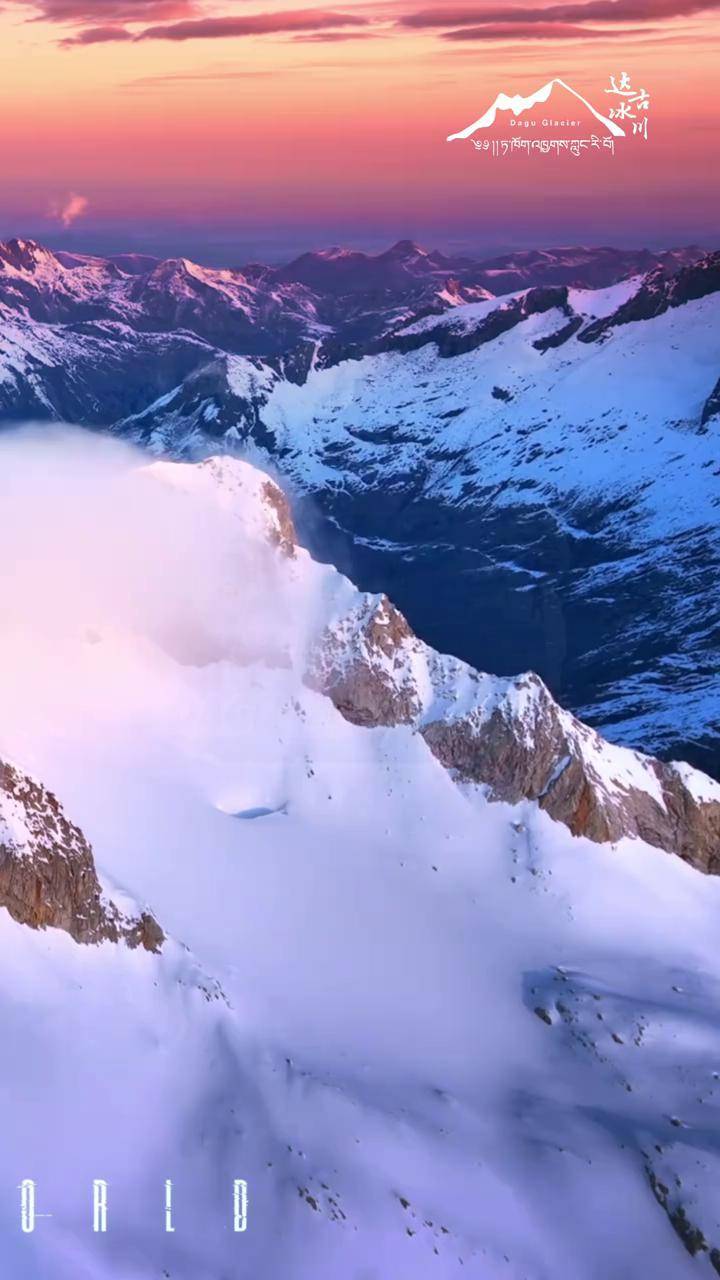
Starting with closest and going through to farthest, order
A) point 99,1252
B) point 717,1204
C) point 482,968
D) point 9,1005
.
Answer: point 99,1252 < point 9,1005 < point 717,1204 < point 482,968

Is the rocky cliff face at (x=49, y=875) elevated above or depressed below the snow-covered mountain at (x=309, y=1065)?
above

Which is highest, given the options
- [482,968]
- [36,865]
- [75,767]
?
[36,865]

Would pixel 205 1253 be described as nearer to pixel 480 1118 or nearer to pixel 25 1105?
pixel 25 1105

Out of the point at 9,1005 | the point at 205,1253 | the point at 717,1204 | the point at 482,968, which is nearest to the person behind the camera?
the point at 205,1253

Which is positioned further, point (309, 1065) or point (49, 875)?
point (309, 1065)

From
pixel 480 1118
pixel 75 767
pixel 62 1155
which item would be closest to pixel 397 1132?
pixel 480 1118

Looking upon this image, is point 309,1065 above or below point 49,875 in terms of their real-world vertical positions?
below

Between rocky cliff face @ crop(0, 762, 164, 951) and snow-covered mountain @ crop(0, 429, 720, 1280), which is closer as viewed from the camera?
snow-covered mountain @ crop(0, 429, 720, 1280)

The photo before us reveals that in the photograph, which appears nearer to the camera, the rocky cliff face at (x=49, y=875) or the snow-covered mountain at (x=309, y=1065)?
the snow-covered mountain at (x=309, y=1065)
